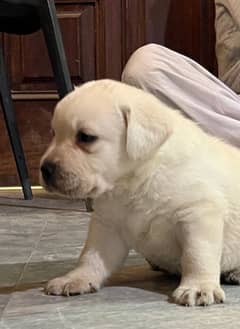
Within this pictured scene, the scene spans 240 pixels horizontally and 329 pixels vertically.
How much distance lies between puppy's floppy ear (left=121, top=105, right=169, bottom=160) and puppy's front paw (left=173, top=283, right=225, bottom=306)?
0.73ft

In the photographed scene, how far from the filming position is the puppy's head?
128cm

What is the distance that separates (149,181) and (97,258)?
184mm

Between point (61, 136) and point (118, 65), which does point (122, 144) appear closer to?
point (61, 136)

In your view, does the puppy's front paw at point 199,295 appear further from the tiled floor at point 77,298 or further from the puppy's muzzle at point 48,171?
the puppy's muzzle at point 48,171

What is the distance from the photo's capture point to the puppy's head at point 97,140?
4.19 ft

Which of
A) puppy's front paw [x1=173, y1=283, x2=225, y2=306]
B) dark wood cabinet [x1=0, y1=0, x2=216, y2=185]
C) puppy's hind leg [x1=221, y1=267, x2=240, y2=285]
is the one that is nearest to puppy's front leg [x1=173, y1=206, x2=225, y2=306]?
puppy's front paw [x1=173, y1=283, x2=225, y2=306]

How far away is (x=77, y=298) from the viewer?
1.33 metres

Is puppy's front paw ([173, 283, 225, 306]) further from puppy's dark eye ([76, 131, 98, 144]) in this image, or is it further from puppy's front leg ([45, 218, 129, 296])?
puppy's dark eye ([76, 131, 98, 144])

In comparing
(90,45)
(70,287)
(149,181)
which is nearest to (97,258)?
(70,287)

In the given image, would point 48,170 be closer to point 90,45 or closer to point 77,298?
point 77,298

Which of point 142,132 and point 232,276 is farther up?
point 142,132

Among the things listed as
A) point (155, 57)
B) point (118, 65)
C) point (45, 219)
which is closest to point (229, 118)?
point (155, 57)

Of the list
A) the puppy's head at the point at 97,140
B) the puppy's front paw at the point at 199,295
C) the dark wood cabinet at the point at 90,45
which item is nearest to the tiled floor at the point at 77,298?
the puppy's front paw at the point at 199,295

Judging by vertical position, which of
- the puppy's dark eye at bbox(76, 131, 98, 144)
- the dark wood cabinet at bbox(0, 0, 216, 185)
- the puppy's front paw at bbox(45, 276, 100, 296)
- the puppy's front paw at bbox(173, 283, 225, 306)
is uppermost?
the puppy's dark eye at bbox(76, 131, 98, 144)
